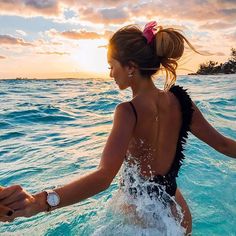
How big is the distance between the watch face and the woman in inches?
2.9

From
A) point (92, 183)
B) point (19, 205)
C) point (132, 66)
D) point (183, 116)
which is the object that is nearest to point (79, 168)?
point (183, 116)

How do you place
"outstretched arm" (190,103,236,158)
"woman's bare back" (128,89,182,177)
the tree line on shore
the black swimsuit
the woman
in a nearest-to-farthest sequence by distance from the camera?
the woman
"woman's bare back" (128,89,182,177)
the black swimsuit
"outstretched arm" (190,103,236,158)
the tree line on shore

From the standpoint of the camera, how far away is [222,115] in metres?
11.6

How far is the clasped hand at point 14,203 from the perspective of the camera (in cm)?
188

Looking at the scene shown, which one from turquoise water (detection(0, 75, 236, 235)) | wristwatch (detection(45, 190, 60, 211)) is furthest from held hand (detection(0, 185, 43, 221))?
turquoise water (detection(0, 75, 236, 235))

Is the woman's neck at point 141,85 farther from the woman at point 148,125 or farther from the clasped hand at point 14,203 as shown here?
the clasped hand at point 14,203

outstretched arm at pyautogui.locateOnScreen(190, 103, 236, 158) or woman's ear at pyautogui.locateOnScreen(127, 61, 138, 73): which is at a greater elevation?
woman's ear at pyautogui.locateOnScreen(127, 61, 138, 73)

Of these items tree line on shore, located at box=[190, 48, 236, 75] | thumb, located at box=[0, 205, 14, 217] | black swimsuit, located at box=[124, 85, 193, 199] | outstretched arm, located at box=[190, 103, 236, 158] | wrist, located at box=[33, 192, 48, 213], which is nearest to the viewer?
thumb, located at box=[0, 205, 14, 217]

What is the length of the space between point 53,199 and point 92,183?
28cm

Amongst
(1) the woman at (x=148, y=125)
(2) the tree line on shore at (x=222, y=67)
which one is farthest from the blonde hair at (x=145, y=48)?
(2) the tree line on shore at (x=222, y=67)

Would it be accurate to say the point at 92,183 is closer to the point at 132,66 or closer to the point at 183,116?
the point at 132,66

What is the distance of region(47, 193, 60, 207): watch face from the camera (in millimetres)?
2057

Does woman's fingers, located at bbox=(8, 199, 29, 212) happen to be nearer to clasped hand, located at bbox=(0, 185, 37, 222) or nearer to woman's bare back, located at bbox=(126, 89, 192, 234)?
clasped hand, located at bbox=(0, 185, 37, 222)

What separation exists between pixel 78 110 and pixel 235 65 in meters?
94.7
